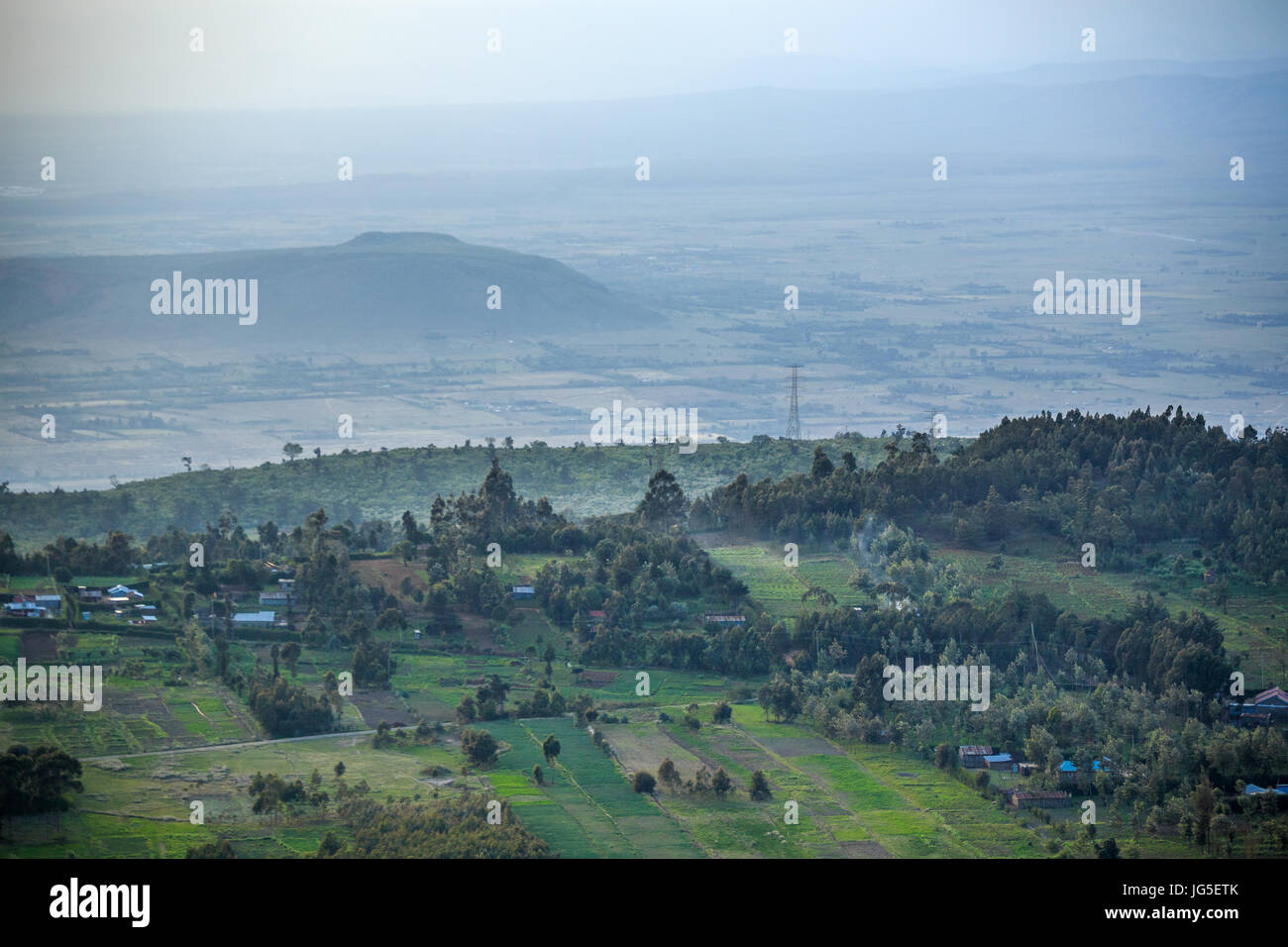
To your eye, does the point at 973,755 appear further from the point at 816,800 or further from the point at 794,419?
the point at 794,419

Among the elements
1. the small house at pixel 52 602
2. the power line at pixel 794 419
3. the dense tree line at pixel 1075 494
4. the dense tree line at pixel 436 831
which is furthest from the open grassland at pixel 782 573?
the power line at pixel 794 419

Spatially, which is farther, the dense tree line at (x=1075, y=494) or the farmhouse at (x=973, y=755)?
the dense tree line at (x=1075, y=494)

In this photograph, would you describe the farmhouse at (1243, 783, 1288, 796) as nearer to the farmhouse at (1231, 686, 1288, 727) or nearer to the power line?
the farmhouse at (1231, 686, 1288, 727)

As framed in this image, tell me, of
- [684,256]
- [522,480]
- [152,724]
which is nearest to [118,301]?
[684,256]

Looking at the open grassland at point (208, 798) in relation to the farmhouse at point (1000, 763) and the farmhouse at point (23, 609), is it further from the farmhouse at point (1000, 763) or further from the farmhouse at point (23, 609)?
the farmhouse at point (23, 609)

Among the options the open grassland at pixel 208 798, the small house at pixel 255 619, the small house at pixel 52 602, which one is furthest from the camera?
the small house at pixel 255 619

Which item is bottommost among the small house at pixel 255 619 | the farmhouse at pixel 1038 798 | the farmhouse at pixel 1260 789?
the farmhouse at pixel 1038 798
